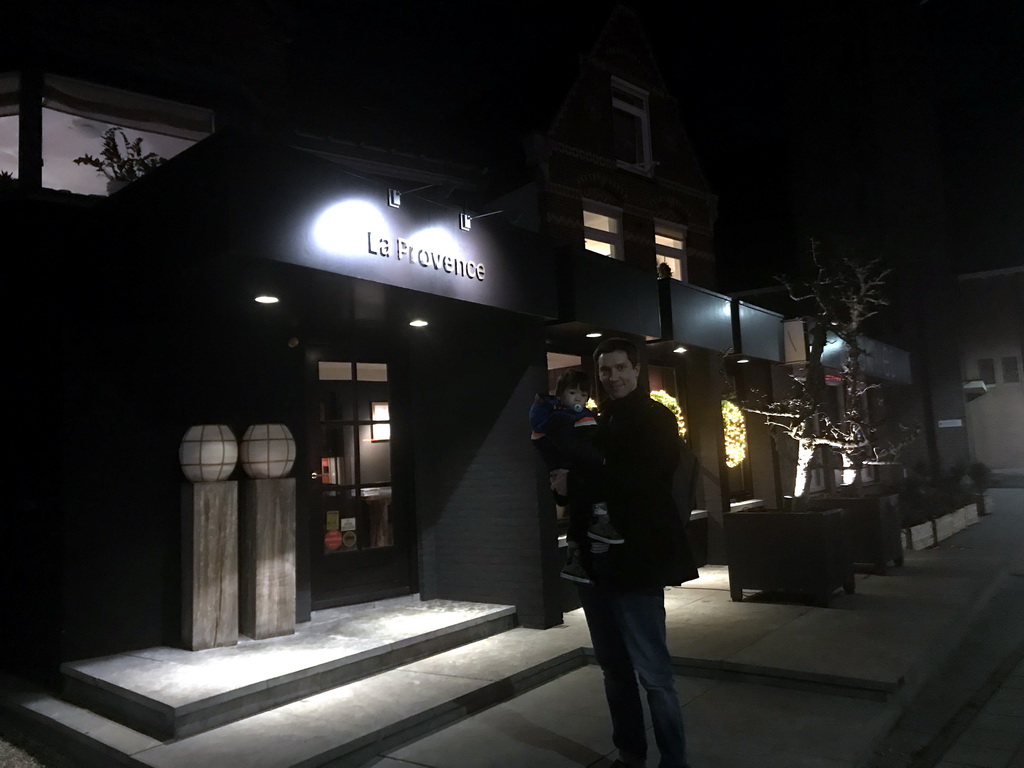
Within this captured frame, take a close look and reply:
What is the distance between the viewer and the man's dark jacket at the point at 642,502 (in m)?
3.19

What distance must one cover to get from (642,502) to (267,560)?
3525 millimetres

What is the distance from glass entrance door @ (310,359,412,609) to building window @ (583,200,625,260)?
4.37 m

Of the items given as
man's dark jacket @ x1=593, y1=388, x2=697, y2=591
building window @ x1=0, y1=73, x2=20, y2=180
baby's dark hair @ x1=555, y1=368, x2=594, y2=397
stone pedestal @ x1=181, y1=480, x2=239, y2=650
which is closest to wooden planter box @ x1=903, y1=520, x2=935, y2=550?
baby's dark hair @ x1=555, y1=368, x2=594, y2=397

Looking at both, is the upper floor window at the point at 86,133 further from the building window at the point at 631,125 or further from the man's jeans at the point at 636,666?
the building window at the point at 631,125

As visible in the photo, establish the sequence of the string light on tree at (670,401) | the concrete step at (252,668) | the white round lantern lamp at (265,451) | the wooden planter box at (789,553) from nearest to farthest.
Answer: the concrete step at (252,668), the white round lantern lamp at (265,451), the wooden planter box at (789,553), the string light on tree at (670,401)

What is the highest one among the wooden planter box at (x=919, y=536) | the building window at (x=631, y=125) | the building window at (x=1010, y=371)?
the building window at (x=631, y=125)

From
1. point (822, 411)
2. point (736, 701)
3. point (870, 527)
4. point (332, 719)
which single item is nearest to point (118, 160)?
point (332, 719)

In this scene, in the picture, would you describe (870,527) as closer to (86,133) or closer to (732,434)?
(732,434)

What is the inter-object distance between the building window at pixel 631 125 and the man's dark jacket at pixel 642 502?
8.69 metres

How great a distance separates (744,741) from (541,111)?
28.0 feet

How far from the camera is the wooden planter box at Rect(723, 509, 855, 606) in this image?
272 inches

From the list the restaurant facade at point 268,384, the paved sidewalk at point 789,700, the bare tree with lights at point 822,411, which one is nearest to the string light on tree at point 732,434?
the bare tree with lights at point 822,411

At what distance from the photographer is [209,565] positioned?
17.9 feet

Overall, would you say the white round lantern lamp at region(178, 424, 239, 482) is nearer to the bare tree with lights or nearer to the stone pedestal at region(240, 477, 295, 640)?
the stone pedestal at region(240, 477, 295, 640)
